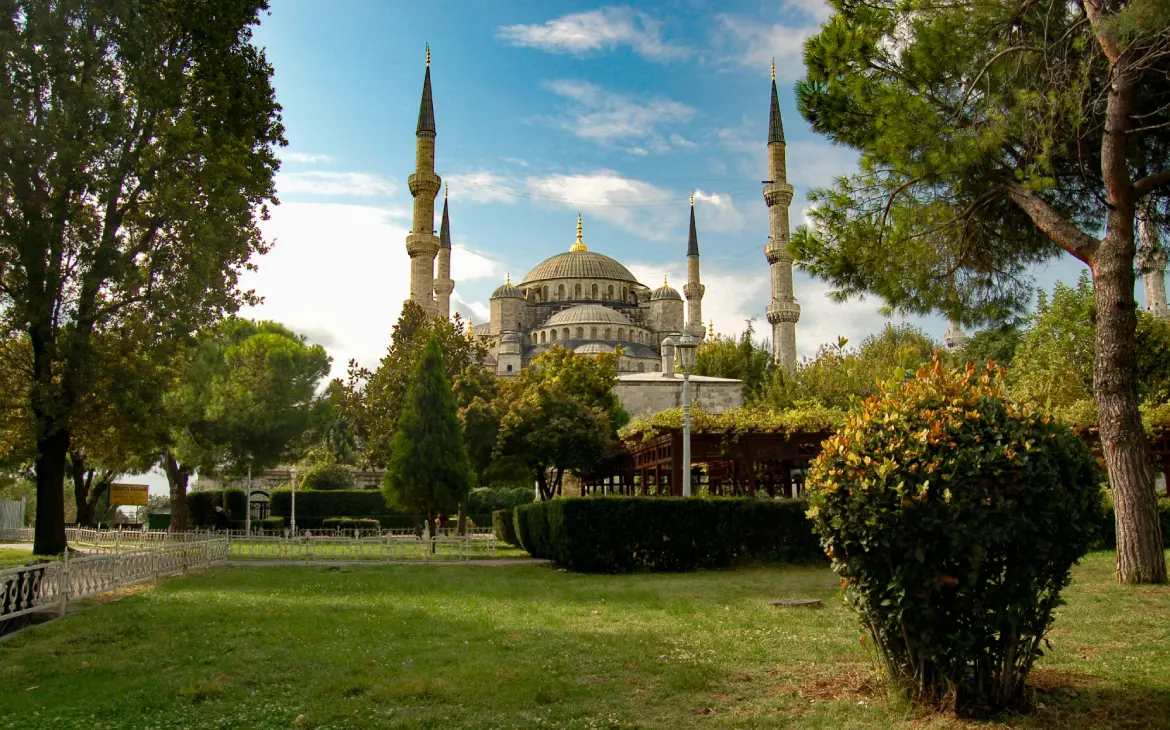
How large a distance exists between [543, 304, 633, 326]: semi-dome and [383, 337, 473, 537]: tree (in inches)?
1787

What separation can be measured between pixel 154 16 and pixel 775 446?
13.1 m

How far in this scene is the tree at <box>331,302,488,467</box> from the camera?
92.2 ft

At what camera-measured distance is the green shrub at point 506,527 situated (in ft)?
69.5

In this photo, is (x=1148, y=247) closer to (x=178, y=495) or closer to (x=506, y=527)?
(x=506, y=527)

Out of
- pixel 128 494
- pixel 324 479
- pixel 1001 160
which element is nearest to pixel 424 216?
pixel 324 479

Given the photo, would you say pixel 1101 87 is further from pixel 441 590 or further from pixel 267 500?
pixel 267 500

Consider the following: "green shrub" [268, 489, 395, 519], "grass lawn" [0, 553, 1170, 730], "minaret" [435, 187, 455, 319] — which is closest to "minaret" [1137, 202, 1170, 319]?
"grass lawn" [0, 553, 1170, 730]

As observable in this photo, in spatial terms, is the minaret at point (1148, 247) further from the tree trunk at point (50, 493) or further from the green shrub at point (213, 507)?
the green shrub at point (213, 507)

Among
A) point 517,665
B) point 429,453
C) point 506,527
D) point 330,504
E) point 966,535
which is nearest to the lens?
point 966,535

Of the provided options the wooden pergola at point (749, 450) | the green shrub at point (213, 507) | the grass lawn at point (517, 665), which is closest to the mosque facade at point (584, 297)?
the green shrub at point (213, 507)

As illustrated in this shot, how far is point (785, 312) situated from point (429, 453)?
31642mm

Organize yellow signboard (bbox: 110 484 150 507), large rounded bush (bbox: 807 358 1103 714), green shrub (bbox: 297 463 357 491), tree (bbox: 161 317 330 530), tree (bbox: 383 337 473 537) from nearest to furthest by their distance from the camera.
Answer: large rounded bush (bbox: 807 358 1103 714)
tree (bbox: 383 337 473 537)
tree (bbox: 161 317 330 530)
yellow signboard (bbox: 110 484 150 507)
green shrub (bbox: 297 463 357 491)

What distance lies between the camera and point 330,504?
116ft

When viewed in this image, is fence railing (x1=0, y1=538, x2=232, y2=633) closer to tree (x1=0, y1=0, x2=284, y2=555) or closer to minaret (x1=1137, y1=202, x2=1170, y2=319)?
tree (x1=0, y1=0, x2=284, y2=555)
